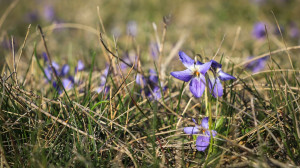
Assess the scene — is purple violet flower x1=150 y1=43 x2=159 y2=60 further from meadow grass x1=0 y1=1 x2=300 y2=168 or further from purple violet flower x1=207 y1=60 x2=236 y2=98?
purple violet flower x1=207 y1=60 x2=236 y2=98

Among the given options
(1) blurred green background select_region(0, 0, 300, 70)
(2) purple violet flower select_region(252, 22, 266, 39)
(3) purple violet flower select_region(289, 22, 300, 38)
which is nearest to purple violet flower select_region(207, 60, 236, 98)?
(1) blurred green background select_region(0, 0, 300, 70)

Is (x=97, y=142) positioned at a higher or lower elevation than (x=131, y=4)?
lower

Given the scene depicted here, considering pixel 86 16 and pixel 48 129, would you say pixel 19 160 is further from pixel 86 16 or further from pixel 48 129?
pixel 86 16

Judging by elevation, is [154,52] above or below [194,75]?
above

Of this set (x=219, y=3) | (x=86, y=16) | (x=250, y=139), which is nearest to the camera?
(x=250, y=139)

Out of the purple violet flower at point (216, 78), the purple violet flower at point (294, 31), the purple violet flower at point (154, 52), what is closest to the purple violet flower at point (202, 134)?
the purple violet flower at point (216, 78)

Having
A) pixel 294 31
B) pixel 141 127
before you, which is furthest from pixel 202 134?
pixel 294 31

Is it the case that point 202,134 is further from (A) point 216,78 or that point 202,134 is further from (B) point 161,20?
(B) point 161,20

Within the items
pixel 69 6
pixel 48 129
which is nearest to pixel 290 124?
pixel 48 129
